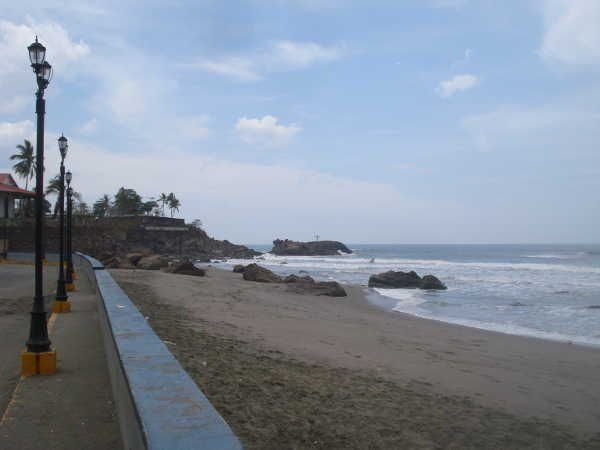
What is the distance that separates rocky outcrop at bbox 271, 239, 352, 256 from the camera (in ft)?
398

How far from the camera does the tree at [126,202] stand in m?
82.7

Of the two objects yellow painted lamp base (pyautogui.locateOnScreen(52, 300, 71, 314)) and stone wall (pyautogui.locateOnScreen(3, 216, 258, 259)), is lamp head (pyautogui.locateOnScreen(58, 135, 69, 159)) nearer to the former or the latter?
yellow painted lamp base (pyautogui.locateOnScreen(52, 300, 71, 314))

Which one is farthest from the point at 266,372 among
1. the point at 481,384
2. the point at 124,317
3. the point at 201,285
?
the point at 201,285

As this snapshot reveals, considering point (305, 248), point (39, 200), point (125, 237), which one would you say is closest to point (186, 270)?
point (39, 200)

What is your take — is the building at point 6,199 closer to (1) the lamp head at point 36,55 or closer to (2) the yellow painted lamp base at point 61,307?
(2) the yellow painted lamp base at point 61,307

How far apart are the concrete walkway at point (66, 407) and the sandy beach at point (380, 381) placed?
3.86 ft

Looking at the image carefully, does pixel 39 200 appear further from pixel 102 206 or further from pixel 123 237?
pixel 102 206

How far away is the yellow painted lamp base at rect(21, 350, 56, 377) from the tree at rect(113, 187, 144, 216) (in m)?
78.6

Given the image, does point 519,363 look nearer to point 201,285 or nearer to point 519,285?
point 201,285

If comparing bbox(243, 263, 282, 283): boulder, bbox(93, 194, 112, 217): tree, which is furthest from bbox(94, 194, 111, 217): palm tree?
bbox(243, 263, 282, 283): boulder

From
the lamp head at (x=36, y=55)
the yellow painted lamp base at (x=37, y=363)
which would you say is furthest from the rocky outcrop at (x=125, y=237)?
the yellow painted lamp base at (x=37, y=363)

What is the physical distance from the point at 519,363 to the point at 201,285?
16.8 meters

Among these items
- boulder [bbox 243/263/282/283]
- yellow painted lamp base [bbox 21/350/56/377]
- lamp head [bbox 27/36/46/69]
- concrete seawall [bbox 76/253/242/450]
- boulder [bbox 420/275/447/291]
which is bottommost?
boulder [bbox 420/275/447/291]

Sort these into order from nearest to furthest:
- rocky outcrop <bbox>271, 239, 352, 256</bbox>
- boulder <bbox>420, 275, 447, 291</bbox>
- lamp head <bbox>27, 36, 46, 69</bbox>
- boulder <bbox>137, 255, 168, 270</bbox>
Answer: lamp head <bbox>27, 36, 46, 69</bbox> → boulder <bbox>420, 275, 447, 291</bbox> → boulder <bbox>137, 255, 168, 270</bbox> → rocky outcrop <bbox>271, 239, 352, 256</bbox>
